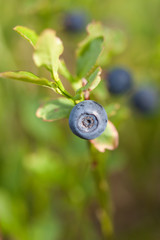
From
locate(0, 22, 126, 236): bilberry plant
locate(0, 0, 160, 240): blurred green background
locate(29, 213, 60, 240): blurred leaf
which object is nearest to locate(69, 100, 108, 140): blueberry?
locate(0, 22, 126, 236): bilberry plant

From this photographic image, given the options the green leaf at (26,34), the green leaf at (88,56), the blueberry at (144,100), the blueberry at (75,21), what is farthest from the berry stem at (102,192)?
the blueberry at (75,21)

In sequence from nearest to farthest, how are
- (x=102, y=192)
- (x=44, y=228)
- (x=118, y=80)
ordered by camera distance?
(x=102, y=192) → (x=118, y=80) → (x=44, y=228)

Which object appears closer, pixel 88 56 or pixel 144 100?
pixel 88 56

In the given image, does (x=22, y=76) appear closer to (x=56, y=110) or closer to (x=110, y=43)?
(x=56, y=110)

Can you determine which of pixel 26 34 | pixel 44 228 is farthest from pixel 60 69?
pixel 44 228

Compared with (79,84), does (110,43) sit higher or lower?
higher
